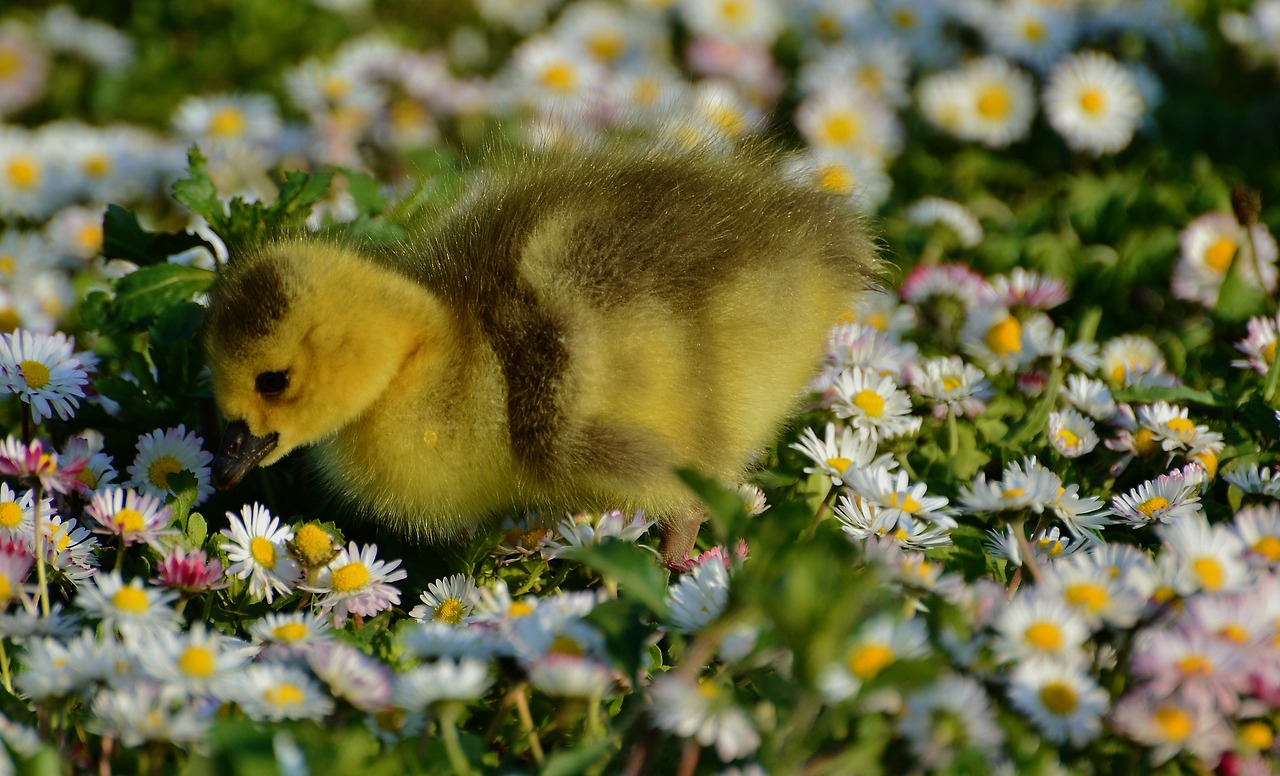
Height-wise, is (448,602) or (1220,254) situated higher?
(448,602)

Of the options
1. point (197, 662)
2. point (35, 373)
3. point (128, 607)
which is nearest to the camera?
point (197, 662)

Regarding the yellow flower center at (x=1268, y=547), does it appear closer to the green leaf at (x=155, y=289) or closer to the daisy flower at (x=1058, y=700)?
the daisy flower at (x=1058, y=700)

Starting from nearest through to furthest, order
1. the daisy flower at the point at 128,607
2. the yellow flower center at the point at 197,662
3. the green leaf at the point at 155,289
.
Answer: the yellow flower center at the point at 197,662, the daisy flower at the point at 128,607, the green leaf at the point at 155,289

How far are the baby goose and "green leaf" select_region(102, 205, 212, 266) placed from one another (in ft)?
1.21

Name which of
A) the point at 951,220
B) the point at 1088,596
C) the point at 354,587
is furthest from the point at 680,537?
the point at 951,220

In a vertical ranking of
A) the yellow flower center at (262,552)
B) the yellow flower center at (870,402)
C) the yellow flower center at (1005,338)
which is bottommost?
the yellow flower center at (1005,338)

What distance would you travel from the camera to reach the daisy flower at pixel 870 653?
4.70ft

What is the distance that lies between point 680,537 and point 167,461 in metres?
0.91

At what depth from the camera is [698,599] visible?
1.69 metres

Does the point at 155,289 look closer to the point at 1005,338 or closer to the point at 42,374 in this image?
the point at 42,374

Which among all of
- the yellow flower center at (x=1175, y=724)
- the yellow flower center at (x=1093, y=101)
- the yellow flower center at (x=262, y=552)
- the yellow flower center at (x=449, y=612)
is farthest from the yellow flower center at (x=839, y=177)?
the yellow flower center at (x=1175, y=724)

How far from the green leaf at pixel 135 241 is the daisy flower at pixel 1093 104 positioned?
238 cm

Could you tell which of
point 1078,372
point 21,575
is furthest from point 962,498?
point 21,575

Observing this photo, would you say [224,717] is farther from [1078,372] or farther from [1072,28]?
[1072,28]
